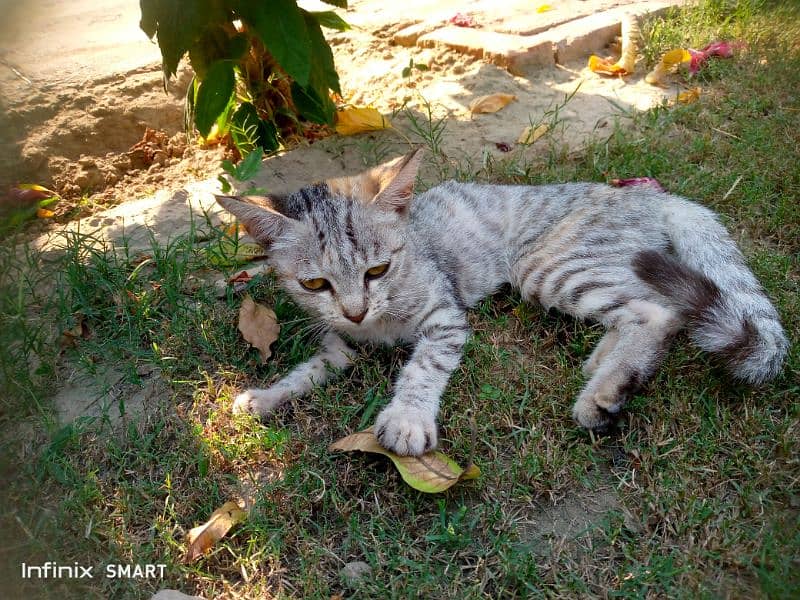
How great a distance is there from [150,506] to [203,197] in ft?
6.93

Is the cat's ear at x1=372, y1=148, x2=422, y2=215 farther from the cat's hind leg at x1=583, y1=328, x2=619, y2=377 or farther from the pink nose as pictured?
the cat's hind leg at x1=583, y1=328, x2=619, y2=377

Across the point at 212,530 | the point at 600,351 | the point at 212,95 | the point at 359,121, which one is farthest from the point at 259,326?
the point at 359,121

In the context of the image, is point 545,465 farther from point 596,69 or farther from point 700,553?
point 596,69

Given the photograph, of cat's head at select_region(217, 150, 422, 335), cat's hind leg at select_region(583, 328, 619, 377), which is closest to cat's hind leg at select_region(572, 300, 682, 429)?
cat's hind leg at select_region(583, 328, 619, 377)

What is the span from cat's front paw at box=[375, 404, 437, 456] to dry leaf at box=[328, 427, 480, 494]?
0.02 m

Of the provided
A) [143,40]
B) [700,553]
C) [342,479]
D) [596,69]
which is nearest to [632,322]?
[700,553]

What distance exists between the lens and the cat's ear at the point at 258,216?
2367 mm

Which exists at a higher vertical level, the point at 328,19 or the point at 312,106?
the point at 328,19

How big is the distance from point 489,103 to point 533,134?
1.64 feet

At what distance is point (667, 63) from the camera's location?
14.6 ft

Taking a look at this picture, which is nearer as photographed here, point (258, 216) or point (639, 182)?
point (258, 216)

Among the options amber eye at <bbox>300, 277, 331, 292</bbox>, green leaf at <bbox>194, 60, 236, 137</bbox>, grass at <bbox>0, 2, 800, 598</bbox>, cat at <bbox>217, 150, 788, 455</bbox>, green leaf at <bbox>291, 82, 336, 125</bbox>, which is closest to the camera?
grass at <bbox>0, 2, 800, 598</bbox>

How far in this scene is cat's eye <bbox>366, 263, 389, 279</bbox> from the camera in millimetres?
2541

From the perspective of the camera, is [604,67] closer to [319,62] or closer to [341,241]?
[319,62]
